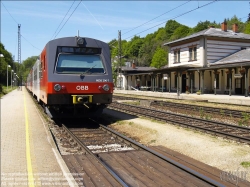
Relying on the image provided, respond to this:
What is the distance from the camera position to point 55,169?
A: 5531 millimetres

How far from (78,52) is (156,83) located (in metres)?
36.0

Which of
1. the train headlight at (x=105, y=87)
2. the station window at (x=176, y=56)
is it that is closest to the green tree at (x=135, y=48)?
the station window at (x=176, y=56)

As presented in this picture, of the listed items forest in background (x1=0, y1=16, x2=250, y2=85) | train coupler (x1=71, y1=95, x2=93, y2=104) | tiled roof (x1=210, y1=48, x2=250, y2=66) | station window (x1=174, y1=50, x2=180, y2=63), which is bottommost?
train coupler (x1=71, y1=95, x2=93, y2=104)

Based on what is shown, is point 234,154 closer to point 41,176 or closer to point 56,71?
point 41,176

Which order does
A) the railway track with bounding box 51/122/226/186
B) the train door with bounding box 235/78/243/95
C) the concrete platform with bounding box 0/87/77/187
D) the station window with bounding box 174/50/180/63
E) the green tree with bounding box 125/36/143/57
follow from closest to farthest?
the concrete platform with bounding box 0/87/77/187
the railway track with bounding box 51/122/226/186
the train door with bounding box 235/78/243/95
the station window with bounding box 174/50/180/63
the green tree with bounding box 125/36/143/57

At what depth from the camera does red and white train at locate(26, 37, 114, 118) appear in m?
10.2

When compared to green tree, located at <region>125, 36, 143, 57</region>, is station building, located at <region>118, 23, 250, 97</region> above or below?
below

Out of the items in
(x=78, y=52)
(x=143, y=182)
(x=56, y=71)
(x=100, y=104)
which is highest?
(x=78, y=52)

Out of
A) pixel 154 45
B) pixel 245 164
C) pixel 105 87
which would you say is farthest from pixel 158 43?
pixel 245 164

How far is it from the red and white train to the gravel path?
158 centimetres


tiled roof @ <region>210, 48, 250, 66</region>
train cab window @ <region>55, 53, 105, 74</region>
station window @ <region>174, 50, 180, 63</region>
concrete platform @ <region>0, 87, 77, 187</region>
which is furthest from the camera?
station window @ <region>174, 50, 180, 63</region>

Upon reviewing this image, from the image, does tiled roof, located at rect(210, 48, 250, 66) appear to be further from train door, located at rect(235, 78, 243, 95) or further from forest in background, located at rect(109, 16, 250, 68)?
forest in background, located at rect(109, 16, 250, 68)

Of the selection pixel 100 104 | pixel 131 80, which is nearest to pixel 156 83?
pixel 131 80

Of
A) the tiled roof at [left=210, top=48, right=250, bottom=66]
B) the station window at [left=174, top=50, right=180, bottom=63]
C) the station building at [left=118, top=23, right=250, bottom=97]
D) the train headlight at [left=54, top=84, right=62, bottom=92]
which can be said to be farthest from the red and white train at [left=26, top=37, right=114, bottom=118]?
the station window at [left=174, top=50, right=180, bottom=63]
